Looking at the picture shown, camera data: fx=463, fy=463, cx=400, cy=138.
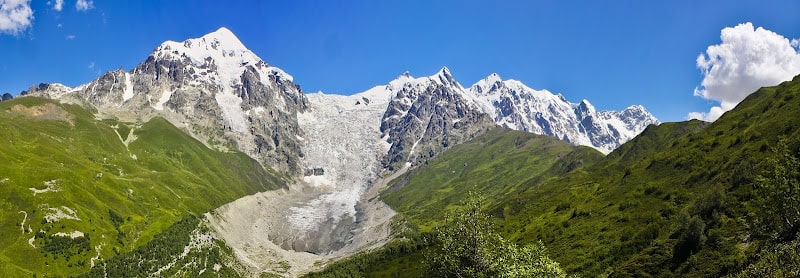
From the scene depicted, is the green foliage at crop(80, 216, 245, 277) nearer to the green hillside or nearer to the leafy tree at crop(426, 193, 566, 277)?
the green hillside

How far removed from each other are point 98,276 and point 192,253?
3761 cm

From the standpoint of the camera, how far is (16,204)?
17712 centimetres

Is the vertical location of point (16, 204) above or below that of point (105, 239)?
above

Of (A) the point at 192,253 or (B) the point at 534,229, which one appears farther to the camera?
(A) the point at 192,253

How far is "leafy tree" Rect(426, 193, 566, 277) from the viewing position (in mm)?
46281

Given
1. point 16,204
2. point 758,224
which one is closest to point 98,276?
point 16,204

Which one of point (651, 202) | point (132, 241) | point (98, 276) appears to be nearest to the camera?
point (651, 202)

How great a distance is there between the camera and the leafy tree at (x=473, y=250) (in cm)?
4628

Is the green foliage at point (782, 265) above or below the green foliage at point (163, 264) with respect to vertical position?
below

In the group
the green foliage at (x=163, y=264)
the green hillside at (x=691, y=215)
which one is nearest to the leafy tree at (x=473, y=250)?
the green hillside at (x=691, y=215)

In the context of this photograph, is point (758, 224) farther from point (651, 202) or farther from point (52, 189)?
point (52, 189)

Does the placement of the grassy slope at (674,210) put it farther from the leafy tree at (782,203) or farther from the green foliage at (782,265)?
the green foliage at (782,265)

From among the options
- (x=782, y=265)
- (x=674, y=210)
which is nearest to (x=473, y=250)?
(x=782, y=265)

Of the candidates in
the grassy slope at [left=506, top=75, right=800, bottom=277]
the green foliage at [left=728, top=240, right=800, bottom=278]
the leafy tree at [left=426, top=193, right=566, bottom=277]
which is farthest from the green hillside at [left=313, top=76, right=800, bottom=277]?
the leafy tree at [left=426, top=193, right=566, bottom=277]
